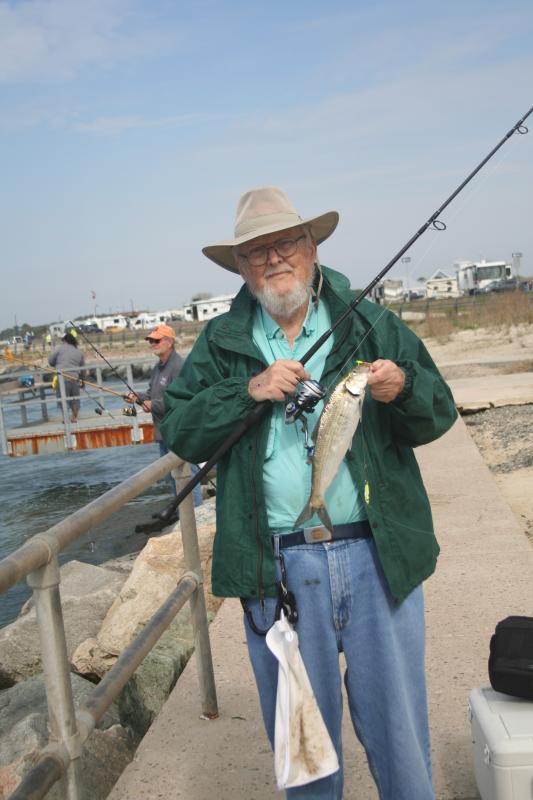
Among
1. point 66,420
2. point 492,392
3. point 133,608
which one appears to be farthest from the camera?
point 66,420

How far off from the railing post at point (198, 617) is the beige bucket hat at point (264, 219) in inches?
49.9

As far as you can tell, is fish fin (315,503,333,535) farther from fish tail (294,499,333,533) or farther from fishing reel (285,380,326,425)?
fishing reel (285,380,326,425)

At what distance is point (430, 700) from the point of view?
12.8 feet

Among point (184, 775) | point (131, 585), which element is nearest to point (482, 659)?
point (184, 775)

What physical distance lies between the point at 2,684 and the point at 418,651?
15.8 ft

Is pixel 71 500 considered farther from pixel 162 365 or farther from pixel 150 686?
pixel 150 686

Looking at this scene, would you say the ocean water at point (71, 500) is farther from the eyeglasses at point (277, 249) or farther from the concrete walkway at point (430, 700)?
the eyeglasses at point (277, 249)

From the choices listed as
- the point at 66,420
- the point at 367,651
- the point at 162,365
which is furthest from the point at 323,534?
the point at 66,420

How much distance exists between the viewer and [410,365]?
2650 mm

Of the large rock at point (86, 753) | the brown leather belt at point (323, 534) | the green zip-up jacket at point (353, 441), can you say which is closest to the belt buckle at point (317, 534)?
the brown leather belt at point (323, 534)

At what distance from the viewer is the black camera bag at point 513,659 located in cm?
270

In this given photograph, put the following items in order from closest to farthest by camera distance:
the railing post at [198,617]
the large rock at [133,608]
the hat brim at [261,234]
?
1. the hat brim at [261,234]
2. the railing post at [198,617]
3. the large rock at [133,608]

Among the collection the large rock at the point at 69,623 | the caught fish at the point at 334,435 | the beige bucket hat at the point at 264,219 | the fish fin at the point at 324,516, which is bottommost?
the large rock at the point at 69,623

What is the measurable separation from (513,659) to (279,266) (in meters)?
1.40
